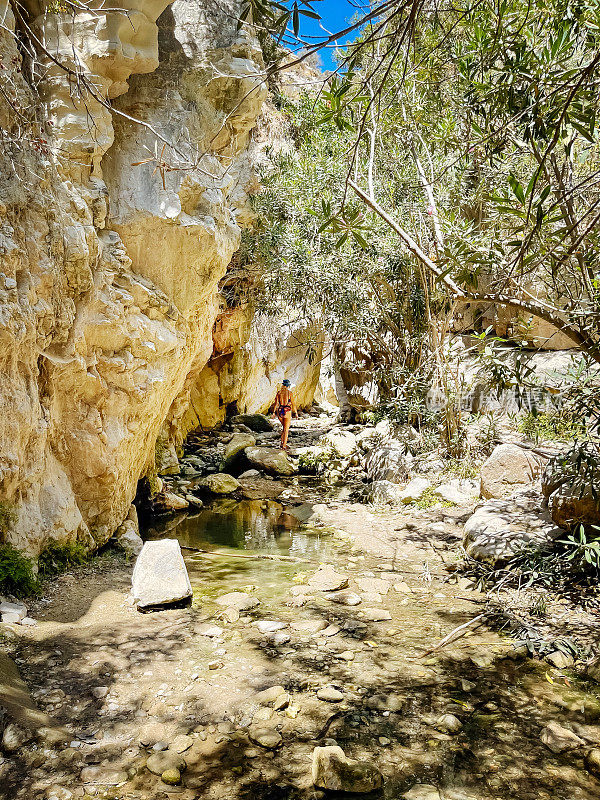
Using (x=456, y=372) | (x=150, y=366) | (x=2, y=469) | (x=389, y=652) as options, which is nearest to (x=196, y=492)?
(x=150, y=366)

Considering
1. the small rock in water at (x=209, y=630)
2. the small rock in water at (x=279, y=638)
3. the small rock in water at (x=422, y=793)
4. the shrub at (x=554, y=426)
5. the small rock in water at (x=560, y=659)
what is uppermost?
the shrub at (x=554, y=426)

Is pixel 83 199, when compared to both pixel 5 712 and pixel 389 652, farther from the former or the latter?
pixel 389 652

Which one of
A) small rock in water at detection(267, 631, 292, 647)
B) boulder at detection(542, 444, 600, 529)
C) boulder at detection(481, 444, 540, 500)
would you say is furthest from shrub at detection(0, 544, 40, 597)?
boulder at detection(481, 444, 540, 500)

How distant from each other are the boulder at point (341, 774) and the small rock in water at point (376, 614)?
1.79m

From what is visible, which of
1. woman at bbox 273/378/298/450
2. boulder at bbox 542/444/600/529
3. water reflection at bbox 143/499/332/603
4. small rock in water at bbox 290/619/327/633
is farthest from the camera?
woman at bbox 273/378/298/450

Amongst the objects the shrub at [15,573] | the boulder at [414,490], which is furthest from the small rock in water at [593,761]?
the boulder at [414,490]

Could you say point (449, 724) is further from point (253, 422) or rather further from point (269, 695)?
point (253, 422)

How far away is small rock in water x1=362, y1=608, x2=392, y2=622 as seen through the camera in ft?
14.4

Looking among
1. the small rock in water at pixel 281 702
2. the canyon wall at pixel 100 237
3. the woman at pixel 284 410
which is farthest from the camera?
the woman at pixel 284 410

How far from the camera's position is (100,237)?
18.9 feet

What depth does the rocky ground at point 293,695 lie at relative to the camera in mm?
2521

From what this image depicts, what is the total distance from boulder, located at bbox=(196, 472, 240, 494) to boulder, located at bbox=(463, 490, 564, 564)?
5.03 metres

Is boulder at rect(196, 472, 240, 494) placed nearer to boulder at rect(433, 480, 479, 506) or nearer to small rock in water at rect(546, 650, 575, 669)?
boulder at rect(433, 480, 479, 506)

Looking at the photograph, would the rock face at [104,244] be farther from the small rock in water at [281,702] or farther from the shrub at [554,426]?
the shrub at [554,426]
